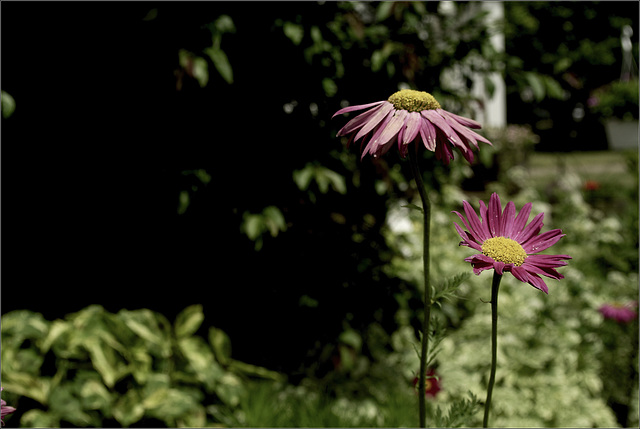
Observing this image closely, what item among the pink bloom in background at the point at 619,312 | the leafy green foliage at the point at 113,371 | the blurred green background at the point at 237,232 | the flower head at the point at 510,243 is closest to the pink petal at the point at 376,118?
the flower head at the point at 510,243

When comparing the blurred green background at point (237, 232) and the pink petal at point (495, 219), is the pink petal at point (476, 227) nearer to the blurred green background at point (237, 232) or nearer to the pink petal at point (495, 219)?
the pink petal at point (495, 219)

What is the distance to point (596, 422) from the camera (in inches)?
94.1

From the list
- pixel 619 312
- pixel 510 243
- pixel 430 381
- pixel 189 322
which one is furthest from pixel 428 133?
pixel 619 312

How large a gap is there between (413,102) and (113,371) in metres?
1.92

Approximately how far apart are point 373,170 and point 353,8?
0.71m

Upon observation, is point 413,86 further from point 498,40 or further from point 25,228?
point 498,40

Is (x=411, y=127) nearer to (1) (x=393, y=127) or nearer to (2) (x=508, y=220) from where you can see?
(1) (x=393, y=127)

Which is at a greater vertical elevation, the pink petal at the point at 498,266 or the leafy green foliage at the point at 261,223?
the leafy green foliage at the point at 261,223

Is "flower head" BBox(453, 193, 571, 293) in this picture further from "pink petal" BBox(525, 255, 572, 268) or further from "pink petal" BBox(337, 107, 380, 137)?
"pink petal" BBox(337, 107, 380, 137)

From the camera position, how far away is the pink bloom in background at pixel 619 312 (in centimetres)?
266

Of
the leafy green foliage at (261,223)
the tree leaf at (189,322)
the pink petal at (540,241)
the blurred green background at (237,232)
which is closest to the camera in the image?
the pink petal at (540,241)

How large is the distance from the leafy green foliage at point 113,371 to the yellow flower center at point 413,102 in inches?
69.3

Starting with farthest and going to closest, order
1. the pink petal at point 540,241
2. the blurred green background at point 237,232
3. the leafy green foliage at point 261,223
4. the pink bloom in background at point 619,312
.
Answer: the pink bloom in background at point 619,312
the blurred green background at point 237,232
the leafy green foliage at point 261,223
the pink petal at point 540,241

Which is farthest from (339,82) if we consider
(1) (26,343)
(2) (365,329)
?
(1) (26,343)
